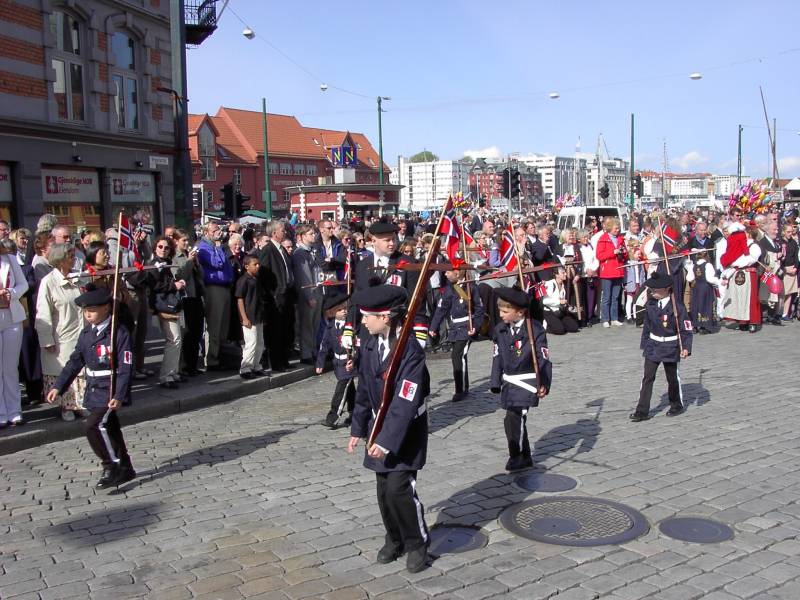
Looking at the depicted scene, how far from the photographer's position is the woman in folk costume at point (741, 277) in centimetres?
1526

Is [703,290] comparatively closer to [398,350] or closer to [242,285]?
[242,285]

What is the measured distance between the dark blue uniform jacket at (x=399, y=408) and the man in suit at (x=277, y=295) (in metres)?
6.21

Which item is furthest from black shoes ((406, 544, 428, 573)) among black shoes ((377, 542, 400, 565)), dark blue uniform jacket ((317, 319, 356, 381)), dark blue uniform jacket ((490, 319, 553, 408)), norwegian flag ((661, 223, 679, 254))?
norwegian flag ((661, 223, 679, 254))

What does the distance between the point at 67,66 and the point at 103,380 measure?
13.7 m

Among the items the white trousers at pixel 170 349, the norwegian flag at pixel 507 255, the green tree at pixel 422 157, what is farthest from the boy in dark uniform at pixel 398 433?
the green tree at pixel 422 157

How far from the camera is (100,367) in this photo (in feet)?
22.3

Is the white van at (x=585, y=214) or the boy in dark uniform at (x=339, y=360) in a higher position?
the white van at (x=585, y=214)

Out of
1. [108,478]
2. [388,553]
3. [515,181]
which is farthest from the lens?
[515,181]

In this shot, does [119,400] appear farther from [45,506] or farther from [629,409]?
[629,409]

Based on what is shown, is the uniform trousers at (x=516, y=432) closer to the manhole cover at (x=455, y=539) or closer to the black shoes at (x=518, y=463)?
the black shoes at (x=518, y=463)

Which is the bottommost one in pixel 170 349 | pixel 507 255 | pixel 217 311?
pixel 170 349

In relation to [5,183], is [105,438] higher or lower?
lower

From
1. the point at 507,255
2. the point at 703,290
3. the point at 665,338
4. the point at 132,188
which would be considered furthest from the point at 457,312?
the point at 132,188

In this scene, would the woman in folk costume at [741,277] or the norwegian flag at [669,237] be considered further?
the woman in folk costume at [741,277]
